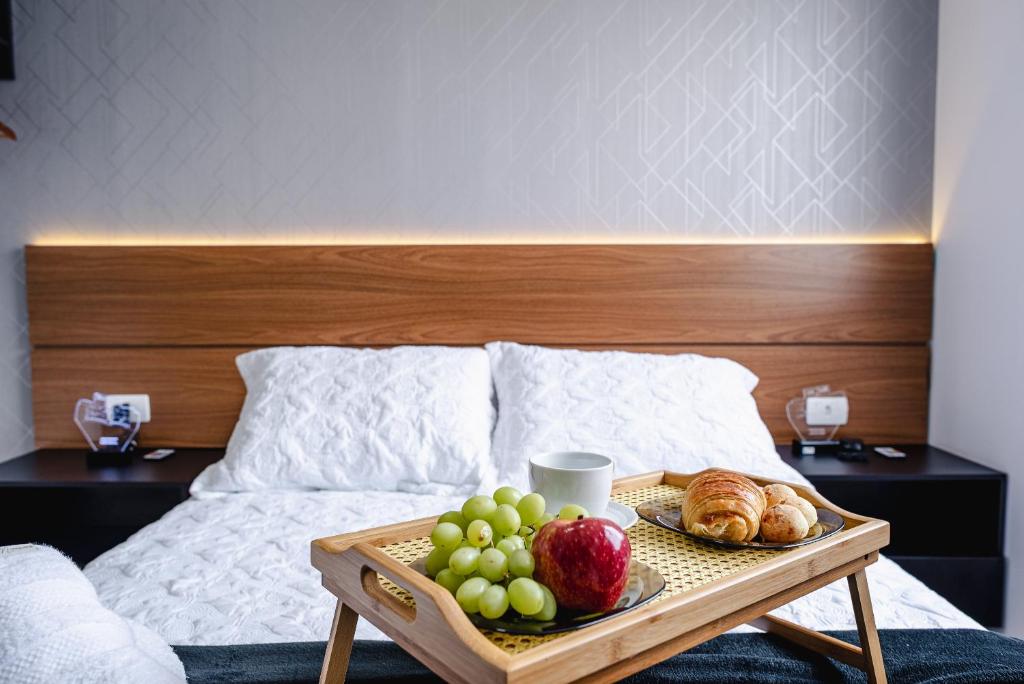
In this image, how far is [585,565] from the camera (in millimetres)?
699

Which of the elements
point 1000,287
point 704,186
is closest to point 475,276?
point 704,186

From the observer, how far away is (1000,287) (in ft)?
6.78

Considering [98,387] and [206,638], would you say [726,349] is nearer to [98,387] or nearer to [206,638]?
[206,638]

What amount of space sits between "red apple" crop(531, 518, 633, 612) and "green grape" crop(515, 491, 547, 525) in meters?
0.12

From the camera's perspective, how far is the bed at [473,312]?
7.66 feet

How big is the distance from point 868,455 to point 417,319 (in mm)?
1522

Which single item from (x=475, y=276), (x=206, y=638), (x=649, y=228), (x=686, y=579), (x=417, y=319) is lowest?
(x=206, y=638)

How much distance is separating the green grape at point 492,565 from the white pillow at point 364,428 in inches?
43.2

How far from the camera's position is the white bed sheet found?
46.0 inches

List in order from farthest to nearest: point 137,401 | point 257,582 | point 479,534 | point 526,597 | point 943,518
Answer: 1. point 137,401
2. point 943,518
3. point 257,582
4. point 479,534
5. point 526,597

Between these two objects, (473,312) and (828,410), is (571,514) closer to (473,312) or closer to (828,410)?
(473,312)

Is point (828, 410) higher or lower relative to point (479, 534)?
lower

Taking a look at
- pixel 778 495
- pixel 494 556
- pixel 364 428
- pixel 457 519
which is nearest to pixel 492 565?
pixel 494 556

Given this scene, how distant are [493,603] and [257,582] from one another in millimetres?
808
